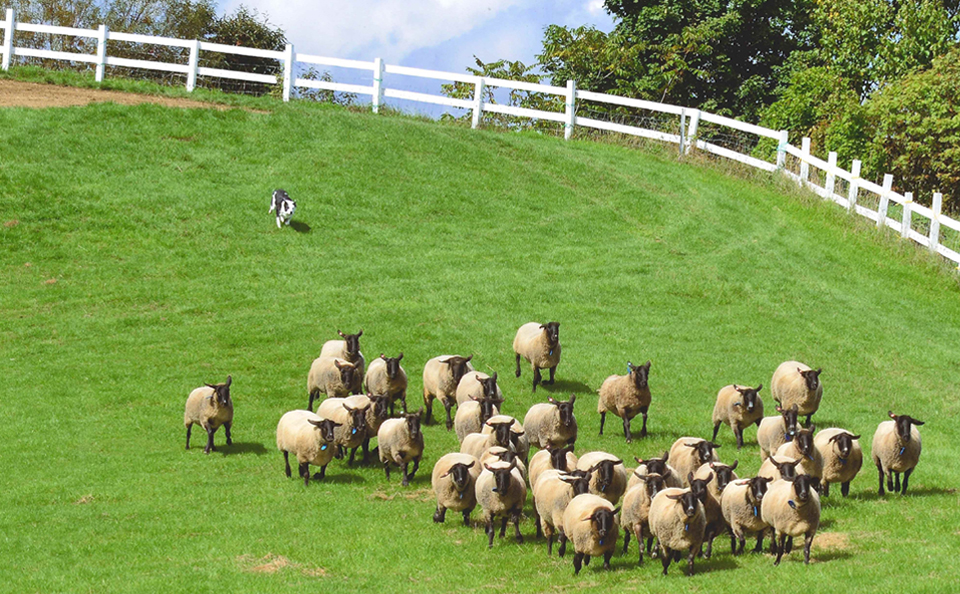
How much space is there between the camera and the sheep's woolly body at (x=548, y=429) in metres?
17.0

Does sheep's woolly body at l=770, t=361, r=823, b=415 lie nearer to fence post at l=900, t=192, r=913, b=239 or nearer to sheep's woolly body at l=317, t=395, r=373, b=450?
sheep's woolly body at l=317, t=395, r=373, b=450

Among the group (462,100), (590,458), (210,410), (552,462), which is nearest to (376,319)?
(210,410)

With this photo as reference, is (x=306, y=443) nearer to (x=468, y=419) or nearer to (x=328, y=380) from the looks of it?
(x=468, y=419)

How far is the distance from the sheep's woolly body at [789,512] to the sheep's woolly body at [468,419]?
532cm

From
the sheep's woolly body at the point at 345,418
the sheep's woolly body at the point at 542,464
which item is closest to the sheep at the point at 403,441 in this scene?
the sheep's woolly body at the point at 345,418

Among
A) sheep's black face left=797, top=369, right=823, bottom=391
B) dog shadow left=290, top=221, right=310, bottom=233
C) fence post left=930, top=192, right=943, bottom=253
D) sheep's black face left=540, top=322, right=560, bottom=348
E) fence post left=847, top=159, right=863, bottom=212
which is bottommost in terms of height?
sheep's black face left=797, top=369, right=823, bottom=391

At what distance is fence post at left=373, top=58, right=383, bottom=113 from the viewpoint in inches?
1607

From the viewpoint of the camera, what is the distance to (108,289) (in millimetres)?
26328

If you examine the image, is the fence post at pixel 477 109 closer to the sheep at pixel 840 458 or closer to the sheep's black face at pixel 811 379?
the sheep's black face at pixel 811 379

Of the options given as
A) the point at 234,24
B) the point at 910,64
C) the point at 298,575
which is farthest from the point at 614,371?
the point at 234,24

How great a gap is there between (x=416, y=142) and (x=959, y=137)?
18.8 metres

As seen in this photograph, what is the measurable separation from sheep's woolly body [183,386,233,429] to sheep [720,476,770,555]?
28.0 ft

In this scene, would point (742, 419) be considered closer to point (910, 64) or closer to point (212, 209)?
point (212, 209)

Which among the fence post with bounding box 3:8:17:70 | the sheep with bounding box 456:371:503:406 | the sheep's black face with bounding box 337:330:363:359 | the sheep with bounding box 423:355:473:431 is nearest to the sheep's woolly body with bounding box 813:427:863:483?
the sheep with bounding box 456:371:503:406
